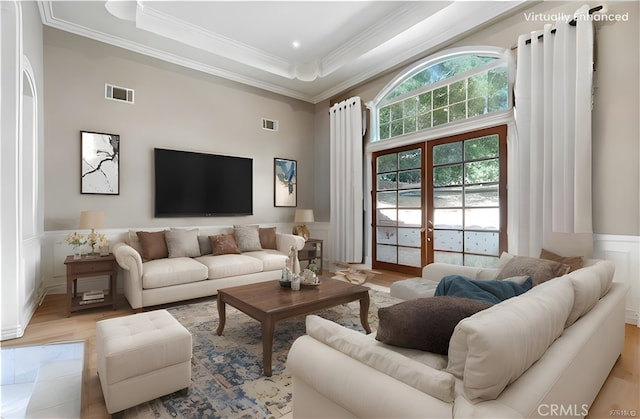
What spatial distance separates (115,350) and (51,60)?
400 cm

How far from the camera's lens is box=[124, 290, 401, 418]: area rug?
1.76m

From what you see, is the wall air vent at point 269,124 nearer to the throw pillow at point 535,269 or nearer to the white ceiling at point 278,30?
the white ceiling at point 278,30

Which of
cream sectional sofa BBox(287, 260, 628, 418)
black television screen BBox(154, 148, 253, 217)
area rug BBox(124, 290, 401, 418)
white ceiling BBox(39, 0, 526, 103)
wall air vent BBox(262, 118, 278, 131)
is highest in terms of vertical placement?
white ceiling BBox(39, 0, 526, 103)

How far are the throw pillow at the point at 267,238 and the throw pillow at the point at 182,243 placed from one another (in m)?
1.03

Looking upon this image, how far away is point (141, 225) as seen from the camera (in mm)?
4434

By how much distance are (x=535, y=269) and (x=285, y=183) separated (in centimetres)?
437

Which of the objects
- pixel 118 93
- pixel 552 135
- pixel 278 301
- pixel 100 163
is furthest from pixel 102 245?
pixel 552 135

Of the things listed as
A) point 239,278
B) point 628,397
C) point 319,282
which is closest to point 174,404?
point 319,282

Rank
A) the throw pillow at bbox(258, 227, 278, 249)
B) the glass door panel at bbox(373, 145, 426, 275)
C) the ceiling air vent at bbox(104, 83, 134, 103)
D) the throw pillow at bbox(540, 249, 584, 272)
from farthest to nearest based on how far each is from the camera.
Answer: the throw pillow at bbox(258, 227, 278, 249)
the glass door panel at bbox(373, 145, 426, 275)
the ceiling air vent at bbox(104, 83, 134, 103)
the throw pillow at bbox(540, 249, 584, 272)

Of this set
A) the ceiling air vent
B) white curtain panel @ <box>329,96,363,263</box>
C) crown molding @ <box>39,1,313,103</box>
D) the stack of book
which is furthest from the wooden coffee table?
crown molding @ <box>39,1,313,103</box>

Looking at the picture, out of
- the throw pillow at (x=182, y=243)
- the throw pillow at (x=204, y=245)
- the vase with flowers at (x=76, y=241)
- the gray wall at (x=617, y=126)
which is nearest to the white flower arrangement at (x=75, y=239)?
the vase with flowers at (x=76, y=241)

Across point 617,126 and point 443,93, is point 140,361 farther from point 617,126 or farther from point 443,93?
point 443,93

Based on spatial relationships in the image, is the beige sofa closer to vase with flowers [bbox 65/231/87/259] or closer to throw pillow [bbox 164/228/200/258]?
throw pillow [bbox 164/228/200/258]

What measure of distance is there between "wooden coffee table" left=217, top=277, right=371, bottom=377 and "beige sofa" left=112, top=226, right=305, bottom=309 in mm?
1053
